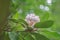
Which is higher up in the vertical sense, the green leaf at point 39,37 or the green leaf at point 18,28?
the green leaf at point 18,28

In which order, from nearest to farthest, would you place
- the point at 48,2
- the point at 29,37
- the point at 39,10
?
1. the point at 29,37
2. the point at 39,10
3. the point at 48,2

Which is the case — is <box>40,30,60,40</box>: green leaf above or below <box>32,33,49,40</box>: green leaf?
above

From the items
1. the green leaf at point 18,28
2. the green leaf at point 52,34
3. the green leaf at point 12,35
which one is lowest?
the green leaf at point 12,35

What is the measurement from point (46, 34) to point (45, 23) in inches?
1.5

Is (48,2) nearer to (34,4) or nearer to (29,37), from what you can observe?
(34,4)

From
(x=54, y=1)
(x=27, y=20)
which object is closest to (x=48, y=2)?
(x=54, y=1)

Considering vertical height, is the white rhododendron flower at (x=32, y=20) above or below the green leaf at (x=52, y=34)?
above

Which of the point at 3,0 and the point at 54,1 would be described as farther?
the point at 54,1

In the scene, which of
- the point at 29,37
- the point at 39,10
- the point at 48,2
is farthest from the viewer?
the point at 48,2

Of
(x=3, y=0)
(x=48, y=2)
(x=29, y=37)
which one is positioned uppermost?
(x=48, y=2)

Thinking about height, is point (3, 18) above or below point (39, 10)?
below

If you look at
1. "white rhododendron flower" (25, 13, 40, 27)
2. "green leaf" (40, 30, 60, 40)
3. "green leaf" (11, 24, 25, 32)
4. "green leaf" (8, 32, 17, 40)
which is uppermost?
"white rhododendron flower" (25, 13, 40, 27)

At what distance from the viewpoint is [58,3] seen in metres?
1.45

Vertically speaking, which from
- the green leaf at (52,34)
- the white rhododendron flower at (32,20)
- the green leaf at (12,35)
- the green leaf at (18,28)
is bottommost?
the green leaf at (12,35)
